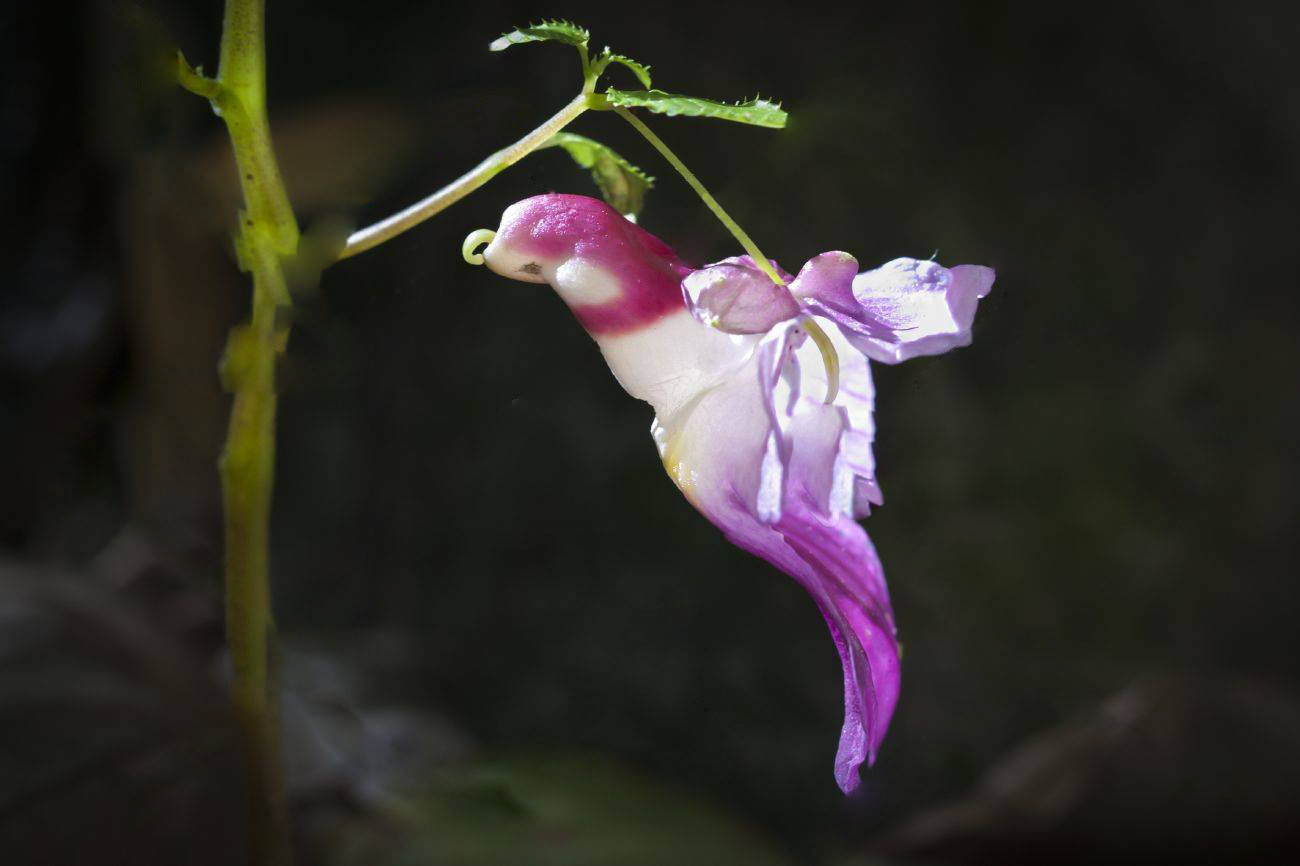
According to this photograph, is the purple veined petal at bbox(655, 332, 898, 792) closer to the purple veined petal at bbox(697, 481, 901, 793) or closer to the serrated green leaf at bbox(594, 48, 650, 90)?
the purple veined petal at bbox(697, 481, 901, 793)

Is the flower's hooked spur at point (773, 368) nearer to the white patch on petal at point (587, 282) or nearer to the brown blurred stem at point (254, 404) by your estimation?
the white patch on petal at point (587, 282)

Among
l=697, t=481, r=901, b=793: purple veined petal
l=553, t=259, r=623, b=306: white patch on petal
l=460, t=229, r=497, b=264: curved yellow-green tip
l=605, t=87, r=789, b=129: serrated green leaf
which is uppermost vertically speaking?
l=605, t=87, r=789, b=129: serrated green leaf

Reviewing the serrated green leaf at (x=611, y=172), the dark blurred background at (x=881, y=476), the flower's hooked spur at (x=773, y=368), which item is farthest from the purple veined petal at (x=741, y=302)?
the dark blurred background at (x=881, y=476)

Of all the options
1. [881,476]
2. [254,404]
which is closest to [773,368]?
[254,404]

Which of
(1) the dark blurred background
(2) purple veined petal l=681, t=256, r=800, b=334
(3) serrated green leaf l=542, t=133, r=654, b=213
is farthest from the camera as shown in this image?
(1) the dark blurred background

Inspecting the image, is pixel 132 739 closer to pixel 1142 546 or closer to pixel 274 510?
pixel 274 510

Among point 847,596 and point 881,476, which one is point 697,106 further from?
point 881,476

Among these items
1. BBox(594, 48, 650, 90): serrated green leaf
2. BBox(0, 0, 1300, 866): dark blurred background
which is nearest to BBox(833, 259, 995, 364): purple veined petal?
BBox(594, 48, 650, 90): serrated green leaf
